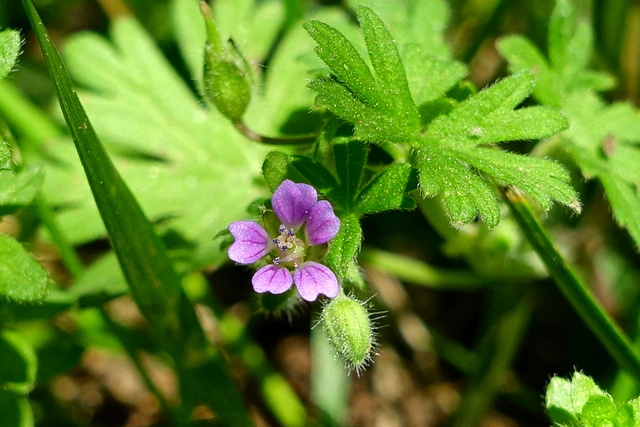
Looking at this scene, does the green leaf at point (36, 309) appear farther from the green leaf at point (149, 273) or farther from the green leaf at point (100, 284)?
the green leaf at point (149, 273)

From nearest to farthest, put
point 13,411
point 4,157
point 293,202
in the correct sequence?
point 4,157
point 293,202
point 13,411

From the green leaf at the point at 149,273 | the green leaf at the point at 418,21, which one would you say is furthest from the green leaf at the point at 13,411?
the green leaf at the point at 418,21

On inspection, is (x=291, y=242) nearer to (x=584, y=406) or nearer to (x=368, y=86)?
(x=368, y=86)

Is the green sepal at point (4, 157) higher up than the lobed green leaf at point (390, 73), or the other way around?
the lobed green leaf at point (390, 73)

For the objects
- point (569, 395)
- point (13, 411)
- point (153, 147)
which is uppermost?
point (569, 395)

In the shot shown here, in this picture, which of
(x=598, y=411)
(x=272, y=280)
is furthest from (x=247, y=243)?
(x=598, y=411)

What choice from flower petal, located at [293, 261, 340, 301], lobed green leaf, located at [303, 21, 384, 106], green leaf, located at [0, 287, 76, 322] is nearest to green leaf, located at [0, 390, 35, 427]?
green leaf, located at [0, 287, 76, 322]

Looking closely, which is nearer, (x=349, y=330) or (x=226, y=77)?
(x=349, y=330)
